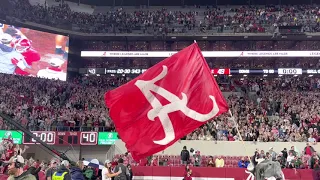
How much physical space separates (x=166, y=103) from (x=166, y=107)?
0.09 m

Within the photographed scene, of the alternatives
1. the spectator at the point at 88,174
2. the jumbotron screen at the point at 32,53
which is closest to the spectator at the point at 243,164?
the spectator at the point at 88,174

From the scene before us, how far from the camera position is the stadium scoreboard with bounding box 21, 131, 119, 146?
82.8 ft

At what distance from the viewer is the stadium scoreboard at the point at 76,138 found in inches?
994

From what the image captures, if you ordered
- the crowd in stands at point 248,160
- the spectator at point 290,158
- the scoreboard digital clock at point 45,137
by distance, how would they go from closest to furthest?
the crowd in stands at point 248,160 → the spectator at point 290,158 → the scoreboard digital clock at point 45,137

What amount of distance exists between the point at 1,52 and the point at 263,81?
2588 cm

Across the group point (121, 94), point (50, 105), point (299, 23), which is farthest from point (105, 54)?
point (121, 94)

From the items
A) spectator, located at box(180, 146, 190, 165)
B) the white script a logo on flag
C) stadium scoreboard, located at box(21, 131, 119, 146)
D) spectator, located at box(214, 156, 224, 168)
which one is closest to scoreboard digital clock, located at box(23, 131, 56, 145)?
stadium scoreboard, located at box(21, 131, 119, 146)

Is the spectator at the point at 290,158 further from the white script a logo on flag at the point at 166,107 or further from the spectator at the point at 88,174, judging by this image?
the white script a logo on flag at the point at 166,107

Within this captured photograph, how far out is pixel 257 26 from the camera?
3859 cm

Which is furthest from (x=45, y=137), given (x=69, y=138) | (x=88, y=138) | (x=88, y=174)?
(x=88, y=174)

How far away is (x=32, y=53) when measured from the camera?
35.2m

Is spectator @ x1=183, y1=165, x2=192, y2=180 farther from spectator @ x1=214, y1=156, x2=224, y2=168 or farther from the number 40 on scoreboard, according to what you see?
the number 40 on scoreboard

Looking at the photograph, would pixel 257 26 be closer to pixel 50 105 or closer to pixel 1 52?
pixel 50 105

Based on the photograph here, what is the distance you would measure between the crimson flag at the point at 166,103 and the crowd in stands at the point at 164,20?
31109 mm
